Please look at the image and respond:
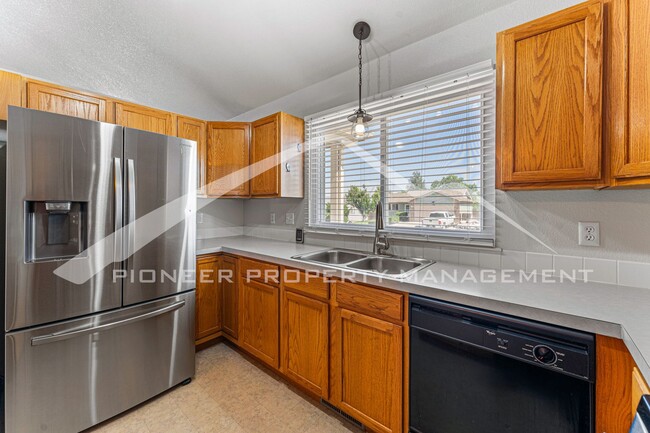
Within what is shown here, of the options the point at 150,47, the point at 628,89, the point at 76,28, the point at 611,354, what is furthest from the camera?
the point at 150,47

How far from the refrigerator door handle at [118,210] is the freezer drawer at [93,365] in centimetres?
35

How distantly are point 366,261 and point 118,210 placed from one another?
5.39 feet

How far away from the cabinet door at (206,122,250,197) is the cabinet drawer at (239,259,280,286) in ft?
3.05

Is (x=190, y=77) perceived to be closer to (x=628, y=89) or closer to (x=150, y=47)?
(x=150, y=47)

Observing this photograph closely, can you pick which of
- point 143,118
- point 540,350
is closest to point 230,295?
point 143,118

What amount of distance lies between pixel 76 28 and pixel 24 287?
2.00 meters

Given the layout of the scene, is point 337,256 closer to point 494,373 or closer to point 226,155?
point 494,373

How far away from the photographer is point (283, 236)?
2947 mm

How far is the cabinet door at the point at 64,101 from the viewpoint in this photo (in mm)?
1841

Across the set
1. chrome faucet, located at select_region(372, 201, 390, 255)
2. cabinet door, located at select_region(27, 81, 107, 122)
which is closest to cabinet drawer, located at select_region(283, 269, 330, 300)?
chrome faucet, located at select_region(372, 201, 390, 255)

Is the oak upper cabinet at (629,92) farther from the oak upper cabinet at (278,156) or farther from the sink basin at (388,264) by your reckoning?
the oak upper cabinet at (278,156)

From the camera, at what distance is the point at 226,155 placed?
2838mm

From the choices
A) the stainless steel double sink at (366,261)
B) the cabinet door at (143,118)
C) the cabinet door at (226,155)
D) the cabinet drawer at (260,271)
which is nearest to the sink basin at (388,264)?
the stainless steel double sink at (366,261)

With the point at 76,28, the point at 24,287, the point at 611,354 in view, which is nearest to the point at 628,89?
the point at 611,354
